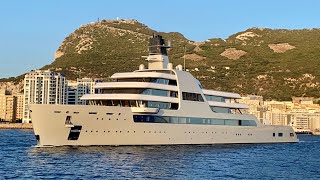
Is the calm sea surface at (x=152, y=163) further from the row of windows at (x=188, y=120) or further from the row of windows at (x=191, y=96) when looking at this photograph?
the row of windows at (x=191, y=96)

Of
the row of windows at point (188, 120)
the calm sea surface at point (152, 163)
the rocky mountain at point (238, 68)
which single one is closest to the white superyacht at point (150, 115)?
the row of windows at point (188, 120)

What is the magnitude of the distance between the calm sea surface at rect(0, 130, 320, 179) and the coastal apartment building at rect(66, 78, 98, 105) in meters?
100

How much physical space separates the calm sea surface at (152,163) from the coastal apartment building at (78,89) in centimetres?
10041

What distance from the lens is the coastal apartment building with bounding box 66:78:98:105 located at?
5674 inches

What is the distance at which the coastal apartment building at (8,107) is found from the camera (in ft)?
493

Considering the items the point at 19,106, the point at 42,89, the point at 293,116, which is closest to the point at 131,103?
the point at 42,89

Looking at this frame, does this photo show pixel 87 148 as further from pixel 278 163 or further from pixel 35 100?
pixel 35 100

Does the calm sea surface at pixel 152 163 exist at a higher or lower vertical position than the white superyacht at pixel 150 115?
lower

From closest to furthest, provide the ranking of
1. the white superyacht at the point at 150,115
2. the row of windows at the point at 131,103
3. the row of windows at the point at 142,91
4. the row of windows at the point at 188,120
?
the white superyacht at the point at 150,115, the row of windows at the point at 188,120, the row of windows at the point at 131,103, the row of windows at the point at 142,91

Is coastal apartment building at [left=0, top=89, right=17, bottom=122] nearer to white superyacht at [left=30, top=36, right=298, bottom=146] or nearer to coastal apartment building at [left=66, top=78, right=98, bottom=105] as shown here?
coastal apartment building at [left=66, top=78, right=98, bottom=105]

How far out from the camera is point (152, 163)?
34281 mm

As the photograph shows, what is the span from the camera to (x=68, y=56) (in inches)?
7643

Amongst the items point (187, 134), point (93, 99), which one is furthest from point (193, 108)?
point (93, 99)

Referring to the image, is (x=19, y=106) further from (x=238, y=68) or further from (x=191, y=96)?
(x=191, y=96)
